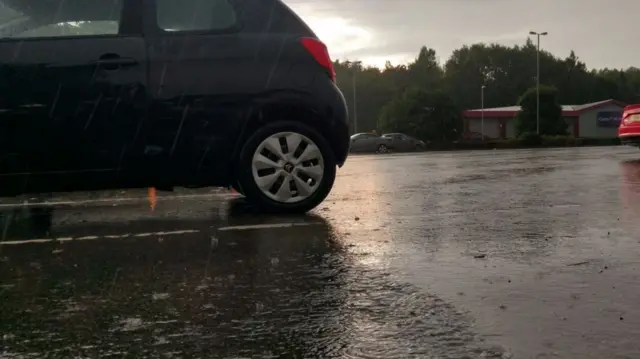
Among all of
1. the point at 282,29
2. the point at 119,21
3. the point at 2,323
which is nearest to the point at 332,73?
the point at 282,29

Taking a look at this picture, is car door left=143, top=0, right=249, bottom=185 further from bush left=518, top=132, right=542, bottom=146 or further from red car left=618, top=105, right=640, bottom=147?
bush left=518, top=132, right=542, bottom=146

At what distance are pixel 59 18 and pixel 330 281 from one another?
3.07m

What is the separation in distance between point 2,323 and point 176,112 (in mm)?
2618

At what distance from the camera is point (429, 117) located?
5772 cm

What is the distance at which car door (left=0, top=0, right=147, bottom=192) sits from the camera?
15.7 ft

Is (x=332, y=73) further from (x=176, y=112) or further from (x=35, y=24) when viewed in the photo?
(x=35, y=24)

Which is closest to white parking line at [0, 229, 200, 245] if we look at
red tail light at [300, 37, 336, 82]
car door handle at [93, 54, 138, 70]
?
car door handle at [93, 54, 138, 70]

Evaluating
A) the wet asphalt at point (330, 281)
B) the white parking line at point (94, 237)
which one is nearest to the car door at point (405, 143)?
the wet asphalt at point (330, 281)

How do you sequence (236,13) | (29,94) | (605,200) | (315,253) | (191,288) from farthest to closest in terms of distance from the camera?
(605,200) → (236,13) → (29,94) → (315,253) → (191,288)

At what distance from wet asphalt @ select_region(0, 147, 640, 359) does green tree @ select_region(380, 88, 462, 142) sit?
52.2m

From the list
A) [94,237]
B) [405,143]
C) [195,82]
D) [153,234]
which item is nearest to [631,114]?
[195,82]

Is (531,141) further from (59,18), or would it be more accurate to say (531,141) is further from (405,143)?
(59,18)

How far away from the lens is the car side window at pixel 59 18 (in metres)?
4.85

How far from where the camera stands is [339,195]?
6.61m
